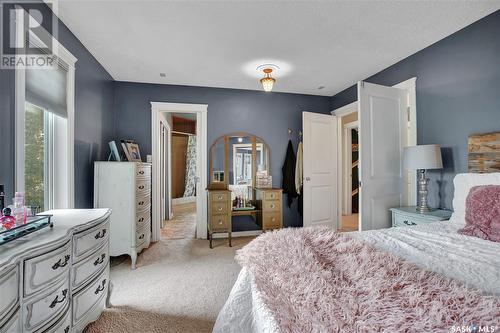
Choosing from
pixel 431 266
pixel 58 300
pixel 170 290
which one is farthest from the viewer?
pixel 170 290

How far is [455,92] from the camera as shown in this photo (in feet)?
7.51

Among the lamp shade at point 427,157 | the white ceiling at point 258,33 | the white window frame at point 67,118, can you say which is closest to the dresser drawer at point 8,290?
the white window frame at point 67,118

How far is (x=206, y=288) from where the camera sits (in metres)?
2.18

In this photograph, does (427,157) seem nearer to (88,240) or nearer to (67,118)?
(88,240)

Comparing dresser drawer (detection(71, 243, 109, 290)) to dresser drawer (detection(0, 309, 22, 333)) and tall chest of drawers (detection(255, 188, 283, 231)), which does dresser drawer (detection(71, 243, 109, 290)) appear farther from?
tall chest of drawers (detection(255, 188, 283, 231))

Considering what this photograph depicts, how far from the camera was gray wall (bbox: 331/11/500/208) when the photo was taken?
6.67ft

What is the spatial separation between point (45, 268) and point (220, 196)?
233 centimetres

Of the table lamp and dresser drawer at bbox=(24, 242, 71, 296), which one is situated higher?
the table lamp

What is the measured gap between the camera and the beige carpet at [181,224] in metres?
3.93

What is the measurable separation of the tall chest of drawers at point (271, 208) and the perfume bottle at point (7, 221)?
2.76 metres

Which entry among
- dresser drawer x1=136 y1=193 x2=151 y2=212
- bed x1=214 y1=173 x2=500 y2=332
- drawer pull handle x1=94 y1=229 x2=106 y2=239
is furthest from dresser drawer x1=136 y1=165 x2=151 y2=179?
bed x1=214 y1=173 x2=500 y2=332

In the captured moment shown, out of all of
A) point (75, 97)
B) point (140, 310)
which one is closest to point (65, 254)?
point (140, 310)

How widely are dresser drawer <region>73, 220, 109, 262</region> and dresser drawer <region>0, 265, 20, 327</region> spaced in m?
0.40

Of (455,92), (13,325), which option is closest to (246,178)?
(455,92)
